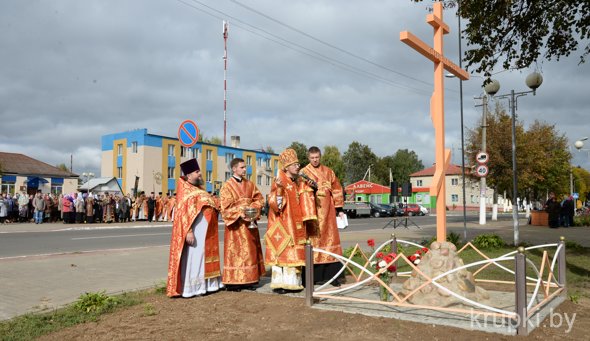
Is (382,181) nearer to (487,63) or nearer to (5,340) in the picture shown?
(487,63)

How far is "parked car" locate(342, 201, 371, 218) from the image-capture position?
42.0 metres

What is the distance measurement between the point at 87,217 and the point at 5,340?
23805 mm

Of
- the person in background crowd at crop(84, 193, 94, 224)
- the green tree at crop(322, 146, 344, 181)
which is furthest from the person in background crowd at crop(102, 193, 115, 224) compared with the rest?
the green tree at crop(322, 146, 344, 181)

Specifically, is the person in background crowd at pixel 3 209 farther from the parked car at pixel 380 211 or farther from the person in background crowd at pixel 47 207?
the parked car at pixel 380 211

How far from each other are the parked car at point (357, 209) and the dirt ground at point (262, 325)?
3550cm

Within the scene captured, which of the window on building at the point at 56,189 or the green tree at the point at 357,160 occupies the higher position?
the green tree at the point at 357,160

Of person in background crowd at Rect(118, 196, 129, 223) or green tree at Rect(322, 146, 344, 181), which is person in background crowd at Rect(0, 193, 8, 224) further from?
green tree at Rect(322, 146, 344, 181)

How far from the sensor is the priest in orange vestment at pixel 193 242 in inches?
271

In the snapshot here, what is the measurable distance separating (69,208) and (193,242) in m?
22.2

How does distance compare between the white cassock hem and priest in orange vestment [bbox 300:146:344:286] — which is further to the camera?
priest in orange vestment [bbox 300:146:344:286]

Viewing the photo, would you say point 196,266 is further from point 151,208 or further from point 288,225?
point 151,208

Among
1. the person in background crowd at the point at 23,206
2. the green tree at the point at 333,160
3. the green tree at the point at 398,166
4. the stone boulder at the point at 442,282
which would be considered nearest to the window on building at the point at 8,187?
the person in background crowd at the point at 23,206

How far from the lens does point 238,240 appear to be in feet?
23.7

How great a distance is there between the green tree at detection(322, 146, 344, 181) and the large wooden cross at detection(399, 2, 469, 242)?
207 feet
